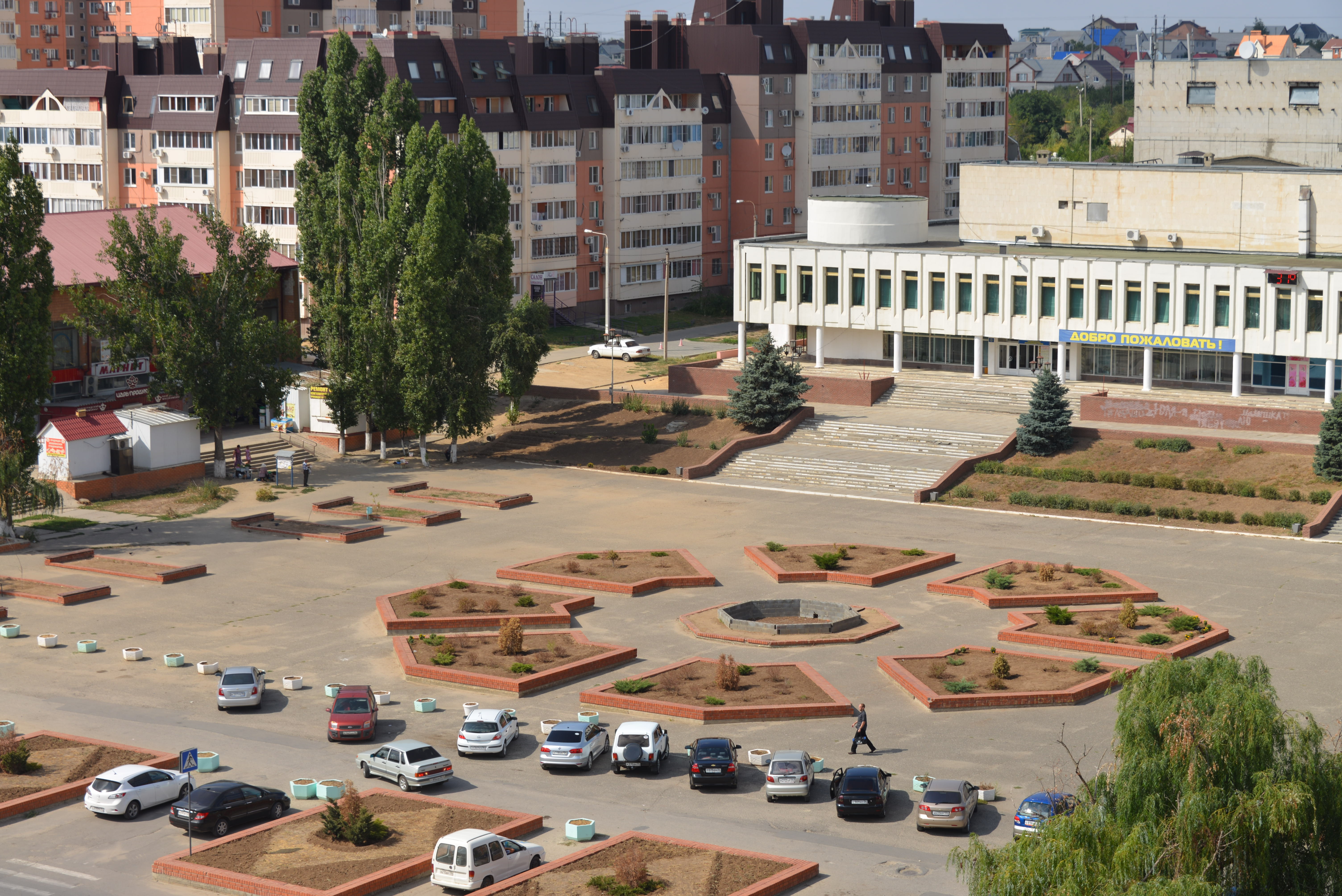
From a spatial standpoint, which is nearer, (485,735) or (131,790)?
(131,790)

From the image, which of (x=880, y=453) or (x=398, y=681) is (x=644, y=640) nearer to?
(x=398, y=681)

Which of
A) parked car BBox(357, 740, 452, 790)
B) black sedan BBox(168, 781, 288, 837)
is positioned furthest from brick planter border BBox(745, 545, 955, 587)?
black sedan BBox(168, 781, 288, 837)

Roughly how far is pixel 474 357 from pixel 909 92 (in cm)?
7257

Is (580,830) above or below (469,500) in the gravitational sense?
below

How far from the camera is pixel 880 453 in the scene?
73.5 metres

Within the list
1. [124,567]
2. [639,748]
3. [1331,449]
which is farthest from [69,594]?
[1331,449]

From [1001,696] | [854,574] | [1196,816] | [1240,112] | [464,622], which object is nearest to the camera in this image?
[1196,816]

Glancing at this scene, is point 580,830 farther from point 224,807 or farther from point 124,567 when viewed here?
point 124,567

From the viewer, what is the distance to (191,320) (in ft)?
234

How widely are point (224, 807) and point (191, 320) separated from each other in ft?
134

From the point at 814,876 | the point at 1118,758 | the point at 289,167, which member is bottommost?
the point at 814,876

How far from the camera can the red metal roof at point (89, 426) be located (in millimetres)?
67750

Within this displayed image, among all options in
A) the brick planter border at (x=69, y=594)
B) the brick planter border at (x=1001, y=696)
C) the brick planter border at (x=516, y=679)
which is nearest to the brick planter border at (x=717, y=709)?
the brick planter border at (x=516, y=679)

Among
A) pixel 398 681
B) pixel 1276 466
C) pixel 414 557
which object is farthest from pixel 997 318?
pixel 398 681
